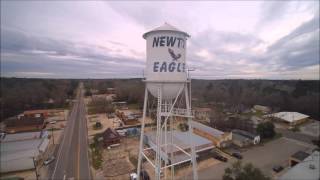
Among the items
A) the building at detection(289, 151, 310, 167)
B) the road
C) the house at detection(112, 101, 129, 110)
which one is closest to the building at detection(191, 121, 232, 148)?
the building at detection(289, 151, 310, 167)

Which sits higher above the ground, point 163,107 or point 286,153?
point 163,107

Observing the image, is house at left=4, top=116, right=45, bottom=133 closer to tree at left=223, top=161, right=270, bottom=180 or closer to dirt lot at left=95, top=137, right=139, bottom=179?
dirt lot at left=95, top=137, right=139, bottom=179

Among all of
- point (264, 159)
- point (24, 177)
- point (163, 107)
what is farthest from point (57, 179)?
point (264, 159)

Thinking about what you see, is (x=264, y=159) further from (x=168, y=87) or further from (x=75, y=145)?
(x=75, y=145)

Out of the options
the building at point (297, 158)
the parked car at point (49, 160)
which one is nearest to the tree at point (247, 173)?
the building at point (297, 158)

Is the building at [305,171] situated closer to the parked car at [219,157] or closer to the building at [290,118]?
the parked car at [219,157]

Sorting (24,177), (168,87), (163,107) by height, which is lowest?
(24,177)
